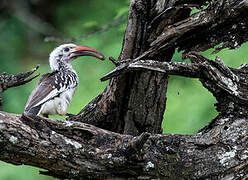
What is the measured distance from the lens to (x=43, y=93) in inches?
192

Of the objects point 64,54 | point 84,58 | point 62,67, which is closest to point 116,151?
point 62,67

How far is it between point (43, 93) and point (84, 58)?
1980 mm

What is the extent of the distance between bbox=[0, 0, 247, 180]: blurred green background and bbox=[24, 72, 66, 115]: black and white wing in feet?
2.80

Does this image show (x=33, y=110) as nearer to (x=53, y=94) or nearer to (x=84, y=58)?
(x=53, y=94)

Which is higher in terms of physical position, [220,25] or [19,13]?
[19,13]

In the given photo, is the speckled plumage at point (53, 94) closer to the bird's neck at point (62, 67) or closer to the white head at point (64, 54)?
the bird's neck at point (62, 67)

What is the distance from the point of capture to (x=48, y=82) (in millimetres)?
5082

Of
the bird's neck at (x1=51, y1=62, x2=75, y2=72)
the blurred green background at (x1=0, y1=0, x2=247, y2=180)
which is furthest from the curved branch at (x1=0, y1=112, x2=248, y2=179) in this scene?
the bird's neck at (x1=51, y1=62, x2=75, y2=72)

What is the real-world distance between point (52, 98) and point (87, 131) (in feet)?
5.48

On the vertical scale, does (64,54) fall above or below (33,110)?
above

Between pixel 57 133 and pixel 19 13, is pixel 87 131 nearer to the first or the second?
pixel 57 133

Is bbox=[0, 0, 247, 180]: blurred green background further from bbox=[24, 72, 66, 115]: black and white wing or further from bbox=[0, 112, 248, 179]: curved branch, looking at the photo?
bbox=[0, 112, 248, 179]: curved branch

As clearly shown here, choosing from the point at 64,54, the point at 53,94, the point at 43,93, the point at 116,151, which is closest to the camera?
the point at 116,151

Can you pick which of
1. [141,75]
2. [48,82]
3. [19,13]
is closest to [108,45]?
[48,82]
